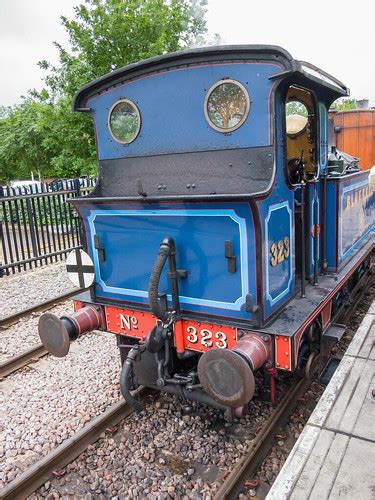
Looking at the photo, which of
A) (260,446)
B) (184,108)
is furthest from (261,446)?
(184,108)

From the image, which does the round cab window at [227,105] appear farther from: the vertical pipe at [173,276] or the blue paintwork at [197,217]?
the vertical pipe at [173,276]

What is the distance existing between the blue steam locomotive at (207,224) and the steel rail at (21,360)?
1.33 meters

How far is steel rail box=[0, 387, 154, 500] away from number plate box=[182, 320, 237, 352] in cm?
92

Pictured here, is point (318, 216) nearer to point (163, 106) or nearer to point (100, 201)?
point (163, 106)

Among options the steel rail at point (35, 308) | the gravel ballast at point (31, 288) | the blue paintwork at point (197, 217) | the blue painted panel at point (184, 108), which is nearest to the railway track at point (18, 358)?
the steel rail at point (35, 308)

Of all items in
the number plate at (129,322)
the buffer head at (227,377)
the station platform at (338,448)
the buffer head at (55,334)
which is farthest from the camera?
the number plate at (129,322)

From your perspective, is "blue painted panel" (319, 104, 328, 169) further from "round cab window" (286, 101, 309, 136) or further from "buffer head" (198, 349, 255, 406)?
"buffer head" (198, 349, 255, 406)

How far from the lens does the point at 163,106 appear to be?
348 cm

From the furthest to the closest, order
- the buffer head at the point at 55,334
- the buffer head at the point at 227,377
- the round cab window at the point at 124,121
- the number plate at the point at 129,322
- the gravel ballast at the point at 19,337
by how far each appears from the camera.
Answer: the gravel ballast at the point at 19,337, the round cab window at the point at 124,121, the number plate at the point at 129,322, the buffer head at the point at 55,334, the buffer head at the point at 227,377

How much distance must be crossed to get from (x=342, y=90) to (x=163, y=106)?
1903 mm

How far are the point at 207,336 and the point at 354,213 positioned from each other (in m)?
2.64

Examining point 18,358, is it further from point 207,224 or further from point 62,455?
point 207,224

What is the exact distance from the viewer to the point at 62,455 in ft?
10.6

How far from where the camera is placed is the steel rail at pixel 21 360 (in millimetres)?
4600
